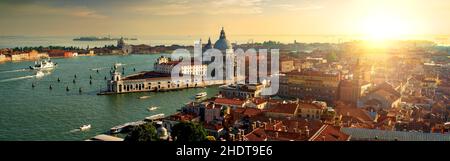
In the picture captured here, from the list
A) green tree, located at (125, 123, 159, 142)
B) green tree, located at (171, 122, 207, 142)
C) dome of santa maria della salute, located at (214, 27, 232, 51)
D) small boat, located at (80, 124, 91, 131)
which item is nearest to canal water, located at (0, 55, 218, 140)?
small boat, located at (80, 124, 91, 131)

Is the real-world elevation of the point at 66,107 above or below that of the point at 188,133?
below

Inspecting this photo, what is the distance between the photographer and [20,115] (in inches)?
213

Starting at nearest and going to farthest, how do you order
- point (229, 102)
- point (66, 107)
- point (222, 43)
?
point (229, 102) → point (66, 107) → point (222, 43)

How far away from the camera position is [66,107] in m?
6.20

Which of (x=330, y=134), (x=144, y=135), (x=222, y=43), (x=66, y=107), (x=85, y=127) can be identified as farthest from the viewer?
(x=222, y=43)

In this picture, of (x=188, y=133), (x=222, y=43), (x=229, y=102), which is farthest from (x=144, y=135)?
(x=222, y=43)

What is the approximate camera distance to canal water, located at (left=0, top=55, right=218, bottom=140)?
4602 mm

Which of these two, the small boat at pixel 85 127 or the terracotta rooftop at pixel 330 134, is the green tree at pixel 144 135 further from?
the small boat at pixel 85 127

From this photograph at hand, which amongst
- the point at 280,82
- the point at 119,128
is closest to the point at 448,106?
the point at 280,82

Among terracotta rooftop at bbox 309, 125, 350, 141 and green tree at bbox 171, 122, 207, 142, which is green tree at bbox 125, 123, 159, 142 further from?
terracotta rooftop at bbox 309, 125, 350, 141

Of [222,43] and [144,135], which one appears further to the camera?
[222,43]

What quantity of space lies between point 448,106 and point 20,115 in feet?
18.2

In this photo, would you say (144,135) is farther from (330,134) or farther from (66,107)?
(66,107)
